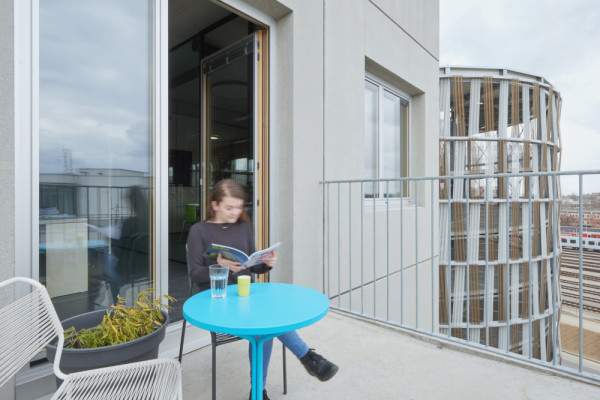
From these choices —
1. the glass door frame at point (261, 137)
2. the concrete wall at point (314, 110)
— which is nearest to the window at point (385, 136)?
the concrete wall at point (314, 110)

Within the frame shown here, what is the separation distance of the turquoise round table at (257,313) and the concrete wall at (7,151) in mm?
811

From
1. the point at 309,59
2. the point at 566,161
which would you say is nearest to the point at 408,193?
the point at 309,59

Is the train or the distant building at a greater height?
the distant building

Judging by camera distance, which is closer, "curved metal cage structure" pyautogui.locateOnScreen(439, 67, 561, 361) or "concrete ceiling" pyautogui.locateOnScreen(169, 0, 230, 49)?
"concrete ceiling" pyautogui.locateOnScreen(169, 0, 230, 49)

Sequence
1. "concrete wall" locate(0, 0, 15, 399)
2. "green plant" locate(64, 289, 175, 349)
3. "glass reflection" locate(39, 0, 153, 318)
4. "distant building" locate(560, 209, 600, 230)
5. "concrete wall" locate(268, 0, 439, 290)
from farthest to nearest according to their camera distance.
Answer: "concrete wall" locate(268, 0, 439, 290), "distant building" locate(560, 209, 600, 230), "glass reflection" locate(39, 0, 153, 318), "concrete wall" locate(0, 0, 15, 399), "green plant" locate(64, 289, 175, 349)

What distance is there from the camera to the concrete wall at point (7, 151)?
1312mm

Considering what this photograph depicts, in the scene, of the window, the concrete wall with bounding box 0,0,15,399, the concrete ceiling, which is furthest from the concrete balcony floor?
the concrete ceiling

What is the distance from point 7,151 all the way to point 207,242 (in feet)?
2.95

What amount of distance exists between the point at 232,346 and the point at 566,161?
1641 centimetres

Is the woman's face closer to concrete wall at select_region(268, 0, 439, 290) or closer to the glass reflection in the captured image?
the glass reflection

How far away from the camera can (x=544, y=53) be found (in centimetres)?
2070

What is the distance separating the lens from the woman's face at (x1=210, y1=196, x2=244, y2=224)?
1.64m

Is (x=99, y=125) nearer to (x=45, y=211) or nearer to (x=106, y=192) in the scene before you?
(x=106, y=192)

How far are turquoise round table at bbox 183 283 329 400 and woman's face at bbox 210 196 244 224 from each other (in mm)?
435
